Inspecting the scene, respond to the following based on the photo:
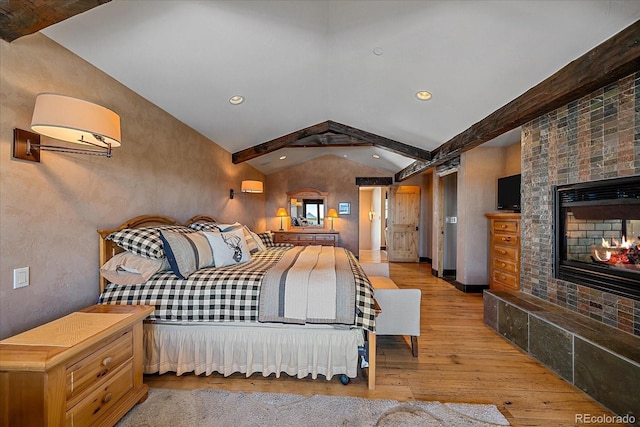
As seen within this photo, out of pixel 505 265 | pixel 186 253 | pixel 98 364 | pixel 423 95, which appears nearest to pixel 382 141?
pixel 423 95

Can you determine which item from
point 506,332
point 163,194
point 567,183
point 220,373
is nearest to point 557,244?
point 567,183

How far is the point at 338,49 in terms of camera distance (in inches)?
101

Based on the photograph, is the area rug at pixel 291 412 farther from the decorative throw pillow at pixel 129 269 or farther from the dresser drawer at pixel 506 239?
the dresser drawer at pixel 506 239

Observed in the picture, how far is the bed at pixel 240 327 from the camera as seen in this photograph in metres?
2.08

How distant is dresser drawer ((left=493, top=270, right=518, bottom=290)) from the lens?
12.4 feet

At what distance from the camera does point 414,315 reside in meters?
2.53

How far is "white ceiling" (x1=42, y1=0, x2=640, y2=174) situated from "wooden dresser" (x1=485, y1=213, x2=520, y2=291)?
4.87ft

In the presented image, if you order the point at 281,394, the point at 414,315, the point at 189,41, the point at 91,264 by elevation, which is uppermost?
the point at 189,41

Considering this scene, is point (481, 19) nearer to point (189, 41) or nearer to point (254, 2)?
point (254, 2)

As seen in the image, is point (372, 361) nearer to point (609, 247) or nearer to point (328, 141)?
point (609, 247)

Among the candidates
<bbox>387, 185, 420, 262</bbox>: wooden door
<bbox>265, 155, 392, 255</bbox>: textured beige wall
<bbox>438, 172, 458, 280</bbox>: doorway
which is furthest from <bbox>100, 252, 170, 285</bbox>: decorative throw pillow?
<bbox>387, 185, 420, 262</bbox>: wooden door

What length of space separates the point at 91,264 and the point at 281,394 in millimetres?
1712

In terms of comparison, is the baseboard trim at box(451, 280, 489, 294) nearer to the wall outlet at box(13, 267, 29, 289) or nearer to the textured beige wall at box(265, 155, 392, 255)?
the textured beige wall at box(265, 155, 392, 255)

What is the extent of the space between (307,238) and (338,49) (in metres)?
4.55
